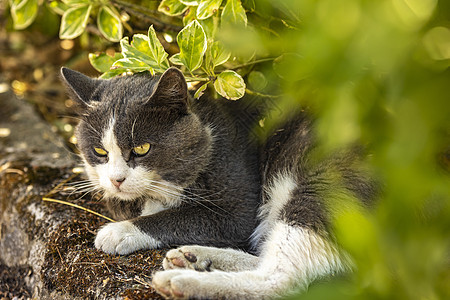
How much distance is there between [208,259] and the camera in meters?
2.16

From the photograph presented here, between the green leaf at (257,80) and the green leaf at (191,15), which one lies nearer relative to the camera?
the green leaf at (191,15)

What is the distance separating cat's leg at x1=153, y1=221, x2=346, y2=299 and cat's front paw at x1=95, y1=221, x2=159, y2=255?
41 cm

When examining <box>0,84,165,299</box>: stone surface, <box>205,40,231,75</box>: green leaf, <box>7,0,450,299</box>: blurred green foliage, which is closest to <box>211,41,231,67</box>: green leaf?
<box>205,40,231,75</box>: green leaf

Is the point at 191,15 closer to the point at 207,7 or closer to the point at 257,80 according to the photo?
the point at 207,7

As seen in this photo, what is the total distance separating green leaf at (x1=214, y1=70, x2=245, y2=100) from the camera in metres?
2.35

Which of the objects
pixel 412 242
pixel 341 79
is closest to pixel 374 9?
pixel 341 79

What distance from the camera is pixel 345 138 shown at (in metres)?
0.86

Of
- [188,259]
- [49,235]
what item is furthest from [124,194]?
[49,235]

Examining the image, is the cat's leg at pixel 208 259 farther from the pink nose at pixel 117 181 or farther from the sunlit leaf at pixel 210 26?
the sunlit leaf at pixel 210 26

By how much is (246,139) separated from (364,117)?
1.83 metres

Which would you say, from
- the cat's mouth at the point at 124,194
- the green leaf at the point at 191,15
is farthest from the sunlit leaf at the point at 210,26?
the cat's mouth at the point at 124,194

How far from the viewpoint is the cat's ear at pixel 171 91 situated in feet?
7.25

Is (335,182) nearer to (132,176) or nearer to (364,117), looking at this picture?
(132,176)

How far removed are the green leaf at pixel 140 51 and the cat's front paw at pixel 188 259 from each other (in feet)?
2.93
